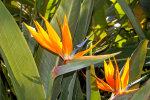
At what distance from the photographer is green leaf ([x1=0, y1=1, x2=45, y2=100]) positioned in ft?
1.55

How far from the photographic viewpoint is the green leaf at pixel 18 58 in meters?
0.47

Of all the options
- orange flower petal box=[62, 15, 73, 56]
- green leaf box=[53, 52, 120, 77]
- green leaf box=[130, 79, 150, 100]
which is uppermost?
orange flower petal box=[62, 15, 73, 56]

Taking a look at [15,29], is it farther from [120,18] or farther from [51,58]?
[120,18]

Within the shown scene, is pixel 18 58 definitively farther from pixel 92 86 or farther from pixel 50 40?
pixel 92 86

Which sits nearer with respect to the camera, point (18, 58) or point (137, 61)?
point (18, 58)

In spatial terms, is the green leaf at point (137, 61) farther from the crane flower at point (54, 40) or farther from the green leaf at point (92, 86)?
the crane flower at point (54, 40)

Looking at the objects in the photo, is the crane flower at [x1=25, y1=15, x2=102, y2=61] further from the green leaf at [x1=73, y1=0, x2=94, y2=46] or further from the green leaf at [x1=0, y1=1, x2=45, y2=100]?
the green leaf at [x1=73, y1=0, x2=94, y2=46]

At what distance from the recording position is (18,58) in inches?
19.0

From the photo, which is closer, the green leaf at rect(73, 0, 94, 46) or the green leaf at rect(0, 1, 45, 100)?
the green leaf at rect(0, 1, 45, 100)

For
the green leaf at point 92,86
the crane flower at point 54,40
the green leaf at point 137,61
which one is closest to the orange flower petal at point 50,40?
the crane flower at point 54,40

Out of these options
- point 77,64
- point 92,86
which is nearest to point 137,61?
point 92,86

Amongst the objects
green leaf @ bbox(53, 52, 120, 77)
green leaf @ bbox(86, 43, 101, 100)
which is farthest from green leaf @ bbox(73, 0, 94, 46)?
green leaf @ bbox(53, 52, 120, 77)

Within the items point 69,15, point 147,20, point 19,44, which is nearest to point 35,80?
point 19,44

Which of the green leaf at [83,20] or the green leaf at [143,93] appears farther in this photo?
the green leaf at [83,20]
